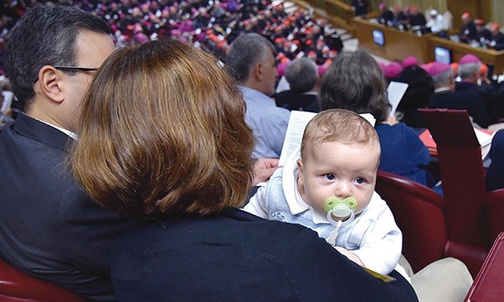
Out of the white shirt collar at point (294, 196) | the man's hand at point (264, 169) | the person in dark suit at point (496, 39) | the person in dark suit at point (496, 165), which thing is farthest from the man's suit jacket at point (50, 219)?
the person in dark suit at point (496, 39)

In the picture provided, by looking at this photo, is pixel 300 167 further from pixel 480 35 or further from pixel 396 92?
pixel 480 35

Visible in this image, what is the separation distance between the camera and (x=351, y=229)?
1.22 metres

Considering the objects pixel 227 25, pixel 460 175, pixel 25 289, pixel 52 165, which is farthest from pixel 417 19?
pixel 25 289

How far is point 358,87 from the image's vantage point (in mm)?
2076

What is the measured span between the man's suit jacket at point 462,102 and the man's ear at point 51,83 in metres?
2.61

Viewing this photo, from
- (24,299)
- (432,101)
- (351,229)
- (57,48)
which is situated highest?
(57,48)

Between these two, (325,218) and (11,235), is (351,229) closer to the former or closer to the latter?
(325,218)

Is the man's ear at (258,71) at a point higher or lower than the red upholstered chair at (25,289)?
lower

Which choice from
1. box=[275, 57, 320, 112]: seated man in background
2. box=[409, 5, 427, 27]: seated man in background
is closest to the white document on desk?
box=[275, 57, 320, 112]: seated man in background

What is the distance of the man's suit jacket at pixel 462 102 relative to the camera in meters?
3.43

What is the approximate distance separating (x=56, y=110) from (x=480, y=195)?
1.23 meters

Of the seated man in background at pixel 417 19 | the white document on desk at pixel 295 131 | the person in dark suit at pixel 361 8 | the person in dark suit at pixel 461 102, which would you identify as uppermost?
the white document on desk at pixel 295 131

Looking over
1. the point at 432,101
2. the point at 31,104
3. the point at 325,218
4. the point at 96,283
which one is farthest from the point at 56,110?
the point at 432,101

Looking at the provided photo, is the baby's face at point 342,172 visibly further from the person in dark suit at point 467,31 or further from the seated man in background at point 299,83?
the person in dark suit at point 467,31
